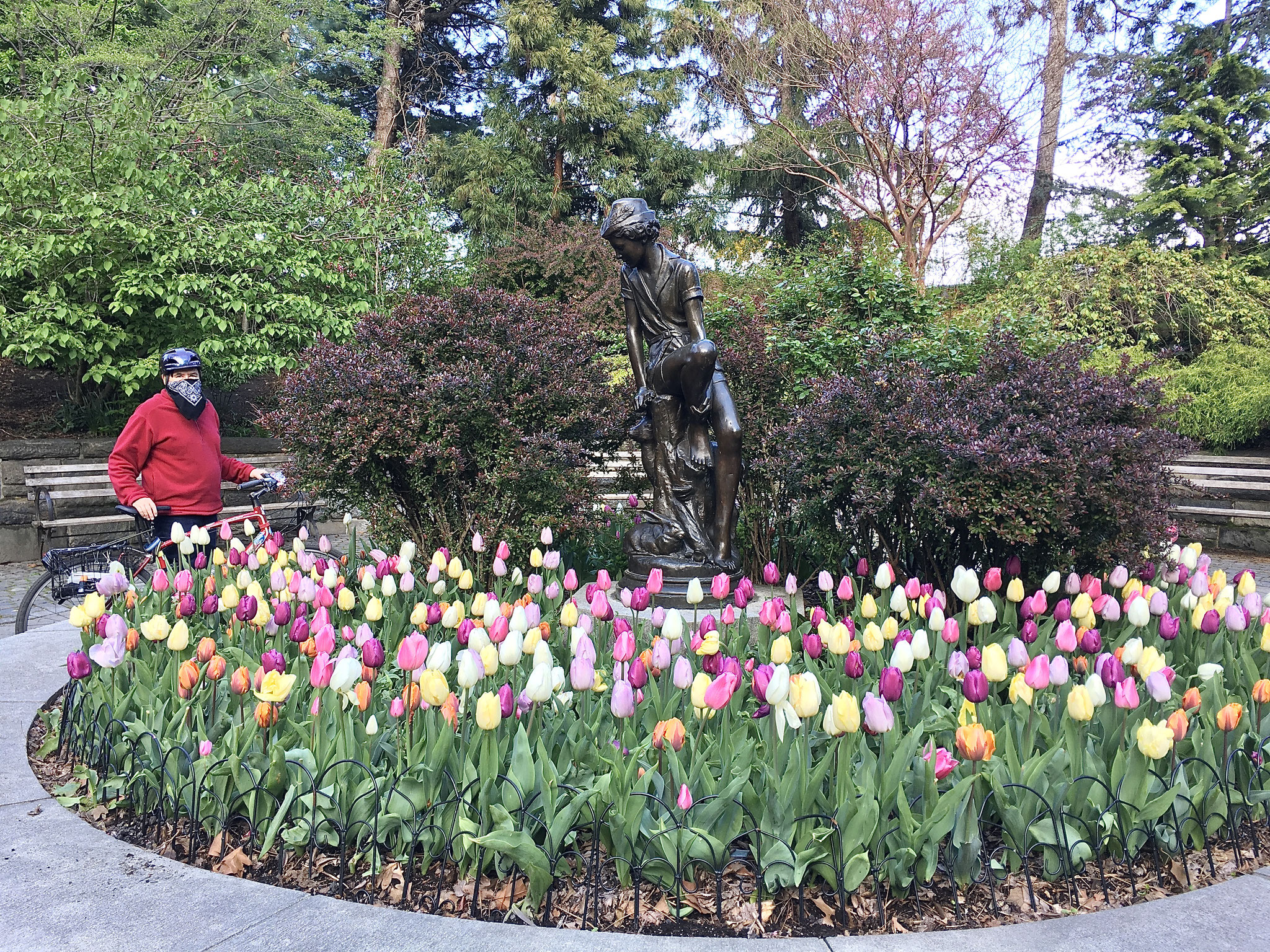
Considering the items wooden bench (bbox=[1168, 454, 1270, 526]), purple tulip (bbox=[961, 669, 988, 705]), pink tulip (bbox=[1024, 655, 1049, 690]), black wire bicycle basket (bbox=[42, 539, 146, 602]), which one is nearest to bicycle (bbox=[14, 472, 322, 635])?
black wire bicycle basket (bbox=[42, 539, 146, 602])

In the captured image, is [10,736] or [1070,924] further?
[10,736]

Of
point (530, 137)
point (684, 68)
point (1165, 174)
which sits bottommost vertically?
point (1165, 174)

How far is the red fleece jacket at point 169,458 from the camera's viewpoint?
495 centimetres

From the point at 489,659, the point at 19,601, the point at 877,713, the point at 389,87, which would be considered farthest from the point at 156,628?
the point at 389,87

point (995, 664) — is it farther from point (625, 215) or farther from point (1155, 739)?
point (625, 215)

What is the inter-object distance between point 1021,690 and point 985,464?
2.21 m

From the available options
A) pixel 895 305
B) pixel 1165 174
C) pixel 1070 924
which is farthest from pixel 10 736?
pixel 1165 174

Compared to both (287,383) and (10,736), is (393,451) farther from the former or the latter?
(10,736)

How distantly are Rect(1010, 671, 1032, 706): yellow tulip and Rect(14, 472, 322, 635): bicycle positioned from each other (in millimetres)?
3675

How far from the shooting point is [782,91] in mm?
18766

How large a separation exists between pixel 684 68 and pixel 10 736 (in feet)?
69.3

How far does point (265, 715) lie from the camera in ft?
8.14

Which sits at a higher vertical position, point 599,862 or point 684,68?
point 684,68

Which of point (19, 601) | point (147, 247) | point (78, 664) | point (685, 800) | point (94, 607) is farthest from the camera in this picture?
point (147, 247)
